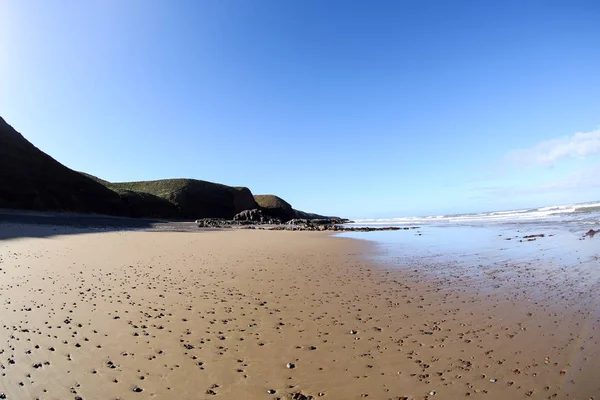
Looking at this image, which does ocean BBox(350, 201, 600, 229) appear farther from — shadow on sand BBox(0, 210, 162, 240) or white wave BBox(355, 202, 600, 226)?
shadow on sand BBox(0, 210, 162, 240)

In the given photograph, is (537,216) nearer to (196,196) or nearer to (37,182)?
(196,196)

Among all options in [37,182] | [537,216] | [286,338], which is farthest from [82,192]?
[537,216]

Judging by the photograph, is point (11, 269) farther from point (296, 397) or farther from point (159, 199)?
point (159, 199)

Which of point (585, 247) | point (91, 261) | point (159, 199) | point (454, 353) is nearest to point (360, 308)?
point (454, 353)

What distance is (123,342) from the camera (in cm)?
507

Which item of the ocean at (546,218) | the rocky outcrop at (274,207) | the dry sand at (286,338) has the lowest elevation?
the dry sand at (286,338)

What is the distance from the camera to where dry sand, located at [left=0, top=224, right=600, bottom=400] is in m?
3.88

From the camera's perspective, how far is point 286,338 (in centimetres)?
543

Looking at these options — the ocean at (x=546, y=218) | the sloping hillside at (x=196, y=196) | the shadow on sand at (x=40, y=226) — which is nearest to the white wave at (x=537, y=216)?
the ocean at (x=546, y=218)

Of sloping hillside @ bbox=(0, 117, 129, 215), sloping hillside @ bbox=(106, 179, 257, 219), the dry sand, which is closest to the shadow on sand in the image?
sloping hillside @ bbox=(0, 117, 129, 215)

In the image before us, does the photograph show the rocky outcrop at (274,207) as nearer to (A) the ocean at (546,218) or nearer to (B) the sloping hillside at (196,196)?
(B) the sloping hillside at (196,196)

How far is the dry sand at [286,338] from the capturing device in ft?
12.7

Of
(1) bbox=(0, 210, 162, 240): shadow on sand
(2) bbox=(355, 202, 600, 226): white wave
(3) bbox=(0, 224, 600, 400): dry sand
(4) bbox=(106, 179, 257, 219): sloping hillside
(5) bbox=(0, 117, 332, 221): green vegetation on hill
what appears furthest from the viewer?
(4) bbox=(106, 179, 257, 219): sloping hillside

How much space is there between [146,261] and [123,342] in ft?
27.2
